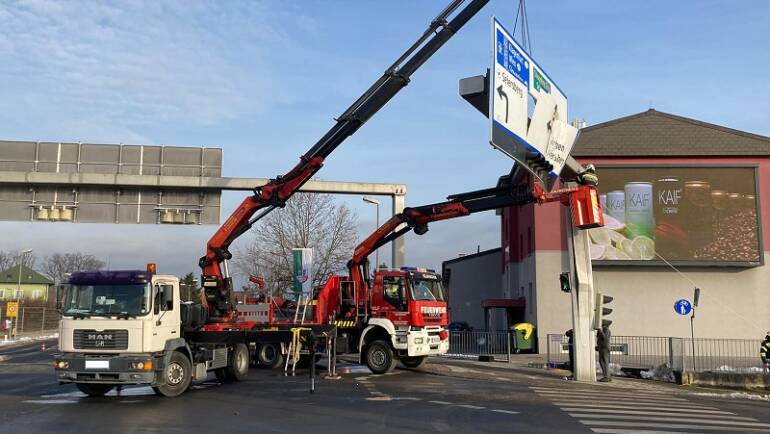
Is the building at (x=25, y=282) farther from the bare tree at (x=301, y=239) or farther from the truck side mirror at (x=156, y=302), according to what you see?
the truck side mirror at (x=156, y=302)

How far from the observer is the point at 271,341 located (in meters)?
18.2

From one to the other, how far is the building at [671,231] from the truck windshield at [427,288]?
11.5 m

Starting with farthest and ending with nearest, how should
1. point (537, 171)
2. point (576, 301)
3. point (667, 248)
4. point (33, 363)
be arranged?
point (667, 248) → point (33, 363) → point (576, 301) → point (537, 171)

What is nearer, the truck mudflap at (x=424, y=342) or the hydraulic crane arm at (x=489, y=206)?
the hydraulic crane arm at (x=489, y=206)

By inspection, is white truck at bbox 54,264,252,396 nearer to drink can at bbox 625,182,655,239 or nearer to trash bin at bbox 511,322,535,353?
trash bin at bbox 511,322,535,353

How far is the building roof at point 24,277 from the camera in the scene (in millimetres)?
110750

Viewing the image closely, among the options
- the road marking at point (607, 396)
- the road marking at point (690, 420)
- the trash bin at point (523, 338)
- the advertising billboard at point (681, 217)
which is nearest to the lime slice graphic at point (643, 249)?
the advertising billboard at point (681, 217)

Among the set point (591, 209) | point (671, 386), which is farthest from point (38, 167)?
point (671, 386)

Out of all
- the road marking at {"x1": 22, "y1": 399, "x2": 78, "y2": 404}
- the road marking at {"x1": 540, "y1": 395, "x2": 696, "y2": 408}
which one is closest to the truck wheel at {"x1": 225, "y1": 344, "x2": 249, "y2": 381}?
the road marking at {"x1": 22, "y1": 399, "x2": 78, "y2": 404}

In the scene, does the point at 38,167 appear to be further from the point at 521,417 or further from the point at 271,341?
Answer: the point at 521,417

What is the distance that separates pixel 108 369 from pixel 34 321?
164ft

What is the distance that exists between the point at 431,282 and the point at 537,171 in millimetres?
5235

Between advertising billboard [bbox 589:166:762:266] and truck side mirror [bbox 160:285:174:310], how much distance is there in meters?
21.4

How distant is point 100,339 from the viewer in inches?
551
